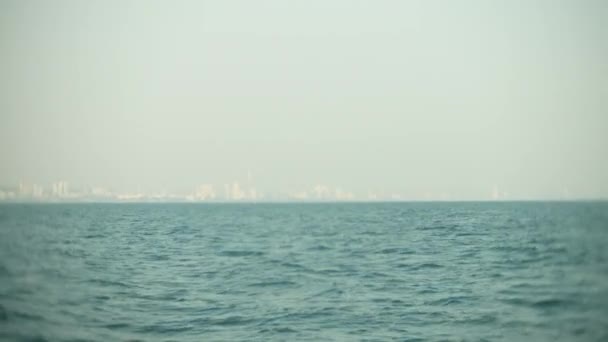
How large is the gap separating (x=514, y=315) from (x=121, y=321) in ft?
39.0

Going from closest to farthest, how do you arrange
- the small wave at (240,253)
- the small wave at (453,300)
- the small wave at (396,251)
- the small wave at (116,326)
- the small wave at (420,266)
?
the small wave at (116,326) → the small wave at (453,300) → the small wave at (420,266) → the small wave at (240,253) → the small wave at (396,251)

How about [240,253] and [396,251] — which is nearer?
[240,253]

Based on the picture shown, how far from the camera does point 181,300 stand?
1853cm

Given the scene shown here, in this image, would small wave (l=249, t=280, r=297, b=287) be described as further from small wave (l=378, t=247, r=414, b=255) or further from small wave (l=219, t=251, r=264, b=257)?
small wave (l=378, t=247, r=414, b=255)

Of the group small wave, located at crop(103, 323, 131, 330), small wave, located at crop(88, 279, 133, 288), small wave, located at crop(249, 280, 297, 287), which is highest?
small wave, located at crop(88, 279, 133, 288)

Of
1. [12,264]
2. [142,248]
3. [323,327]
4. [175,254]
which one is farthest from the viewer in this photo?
[142,248]

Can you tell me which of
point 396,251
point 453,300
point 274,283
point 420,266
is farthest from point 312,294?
point 396,251

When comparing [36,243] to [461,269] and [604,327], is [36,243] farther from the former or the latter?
[604,327]

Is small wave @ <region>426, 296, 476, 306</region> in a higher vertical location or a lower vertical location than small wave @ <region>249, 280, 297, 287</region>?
lower

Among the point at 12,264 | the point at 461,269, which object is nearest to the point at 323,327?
the point at 461,269

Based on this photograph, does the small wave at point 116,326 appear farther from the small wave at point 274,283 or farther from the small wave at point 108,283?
the small wave at point 274,283

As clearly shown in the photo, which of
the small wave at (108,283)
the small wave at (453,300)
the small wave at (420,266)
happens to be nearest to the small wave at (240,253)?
the small wave at (420,266)

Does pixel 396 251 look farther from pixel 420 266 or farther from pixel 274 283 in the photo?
pixel 274 283

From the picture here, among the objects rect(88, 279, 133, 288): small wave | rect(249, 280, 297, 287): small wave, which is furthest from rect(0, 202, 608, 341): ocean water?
rect(249, 280, 297, 287): small wave
